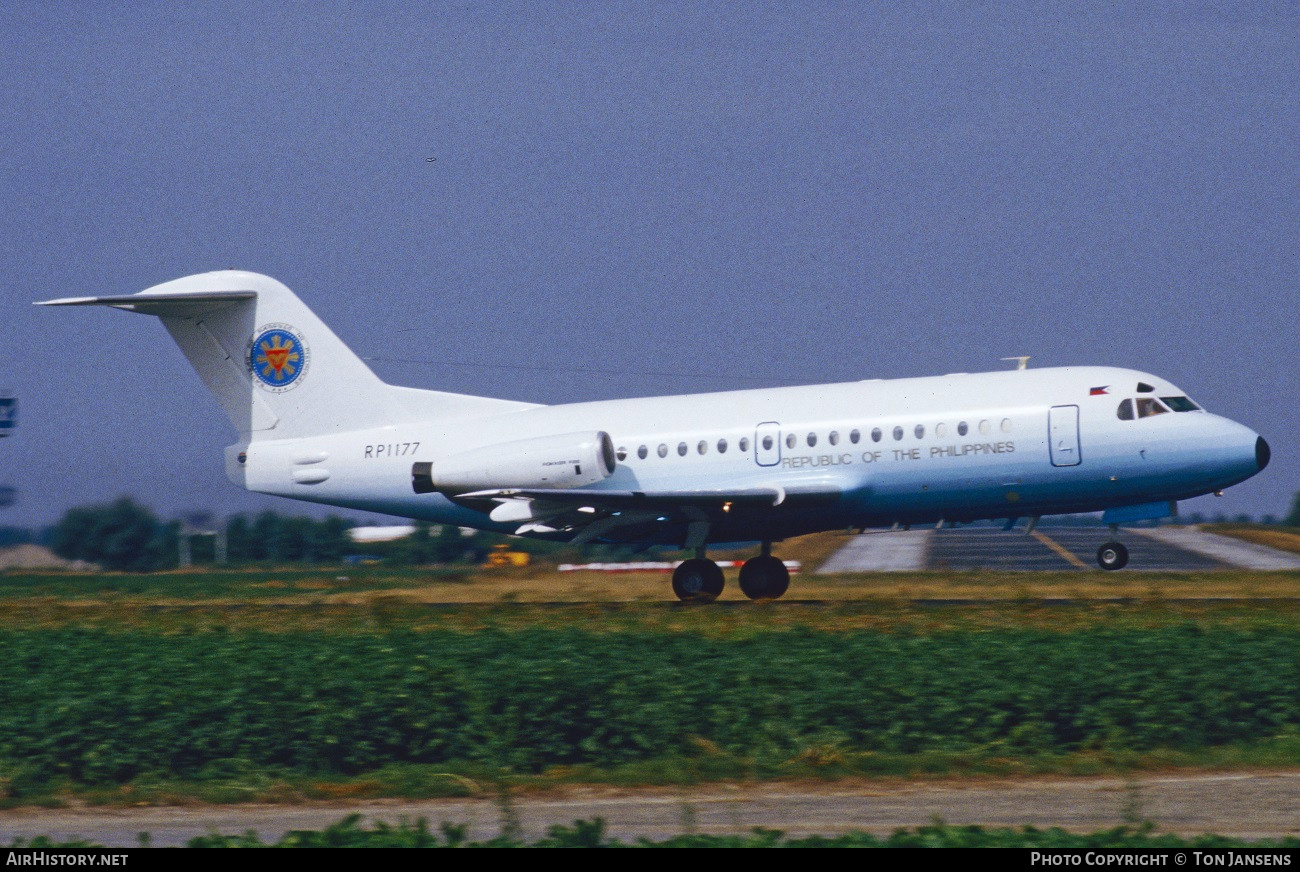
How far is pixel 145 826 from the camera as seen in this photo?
37.4ft

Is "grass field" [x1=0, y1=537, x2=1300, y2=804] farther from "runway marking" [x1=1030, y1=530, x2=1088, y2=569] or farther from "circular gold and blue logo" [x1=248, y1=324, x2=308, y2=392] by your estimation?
"runway marking" [x1=1030, y1=530, x2=1088, y2=569]

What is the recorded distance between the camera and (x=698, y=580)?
25.3 m

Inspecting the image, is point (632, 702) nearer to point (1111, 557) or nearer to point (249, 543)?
point (1111, 557)

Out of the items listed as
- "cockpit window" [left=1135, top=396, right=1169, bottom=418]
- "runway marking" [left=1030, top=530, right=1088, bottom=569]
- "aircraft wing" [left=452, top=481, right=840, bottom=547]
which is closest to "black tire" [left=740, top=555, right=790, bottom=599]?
"aircraft wing" [left=452, top=481, right=840, bottom=547]

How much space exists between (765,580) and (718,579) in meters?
1.11

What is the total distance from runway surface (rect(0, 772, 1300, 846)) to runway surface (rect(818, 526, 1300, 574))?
49.2 ft

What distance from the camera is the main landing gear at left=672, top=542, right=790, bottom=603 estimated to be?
2528cm

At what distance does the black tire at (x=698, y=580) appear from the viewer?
2528cm

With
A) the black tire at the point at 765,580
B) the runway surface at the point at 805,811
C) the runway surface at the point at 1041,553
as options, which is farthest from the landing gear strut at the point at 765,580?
the runway surface at the point at 805,811

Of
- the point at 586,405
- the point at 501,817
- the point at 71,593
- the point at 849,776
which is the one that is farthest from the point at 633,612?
the point at 71,593

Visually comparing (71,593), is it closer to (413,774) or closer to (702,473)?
(702,473)

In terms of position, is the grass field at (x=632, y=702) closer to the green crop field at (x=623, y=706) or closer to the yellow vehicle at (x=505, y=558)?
the green crop field at (x=623, y=706)

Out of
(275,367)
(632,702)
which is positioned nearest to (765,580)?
(275,367)
